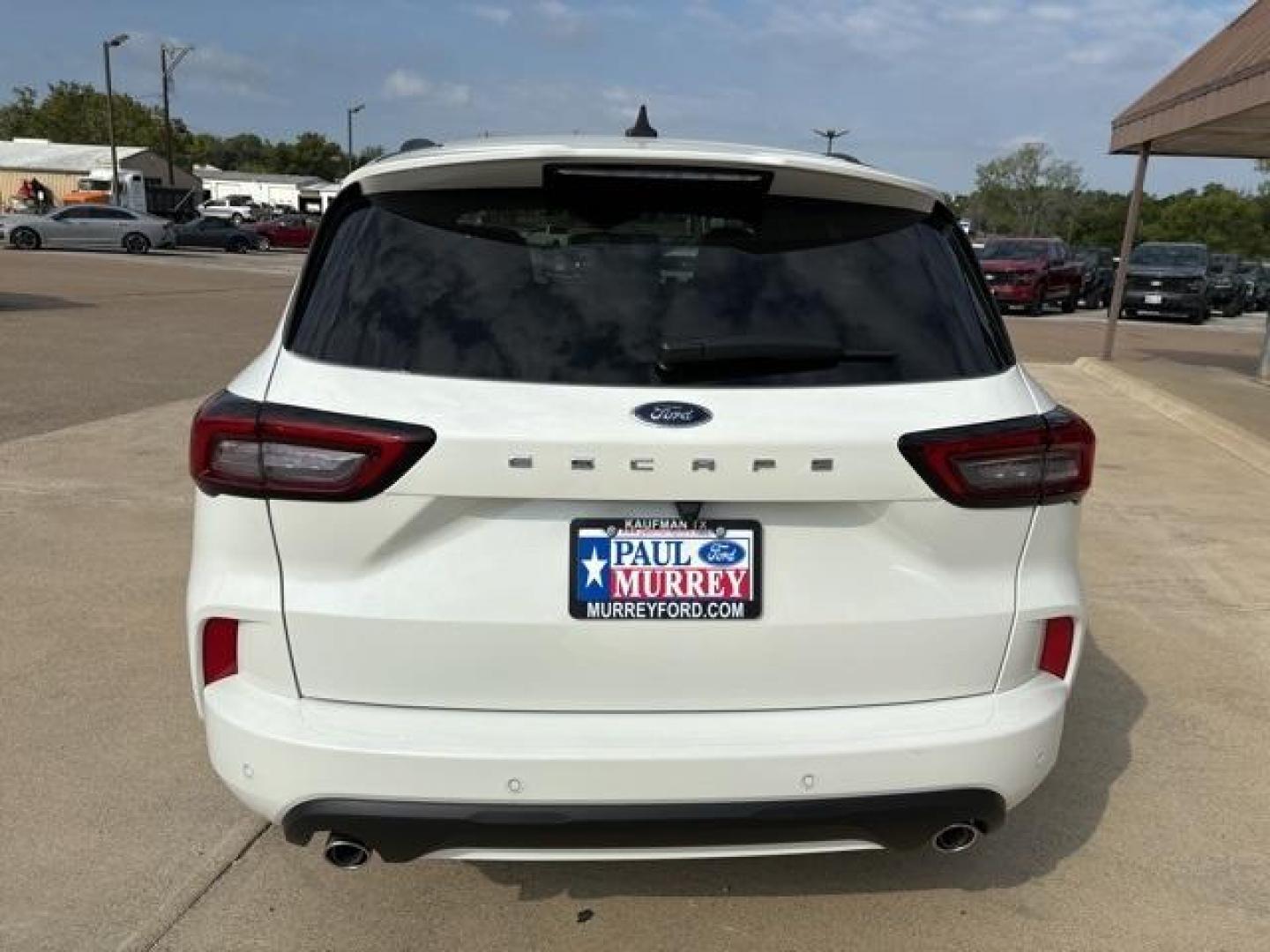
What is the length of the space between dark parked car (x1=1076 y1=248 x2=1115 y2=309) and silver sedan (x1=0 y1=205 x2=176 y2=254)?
28257 mm

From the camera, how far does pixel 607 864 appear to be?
2996 millimetres

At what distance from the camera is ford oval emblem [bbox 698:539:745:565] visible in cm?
222

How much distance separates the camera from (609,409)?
2.18 metres

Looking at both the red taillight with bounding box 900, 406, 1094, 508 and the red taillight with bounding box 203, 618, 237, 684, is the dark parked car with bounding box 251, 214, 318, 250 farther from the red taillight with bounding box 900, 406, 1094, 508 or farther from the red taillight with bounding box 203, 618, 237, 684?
the red taillight with bounding box 900, 406, 1094, 508

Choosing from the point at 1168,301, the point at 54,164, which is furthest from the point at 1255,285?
the point at 54,164

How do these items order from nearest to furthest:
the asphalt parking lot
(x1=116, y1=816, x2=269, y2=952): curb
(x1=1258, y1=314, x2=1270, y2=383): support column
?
(x1=116, y1=816, x2=269, y2=952): curb, the asphalt parking lot, (x1=1258, y1=314, x2=1270, y2=383): support column

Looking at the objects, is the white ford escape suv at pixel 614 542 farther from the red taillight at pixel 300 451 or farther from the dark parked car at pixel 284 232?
the dark parked car at pixel 284 232

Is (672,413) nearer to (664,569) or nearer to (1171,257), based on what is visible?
(664,569)

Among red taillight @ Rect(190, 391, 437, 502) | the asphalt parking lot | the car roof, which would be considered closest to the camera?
red taillight @ Rect(190, 391, 437, 502)

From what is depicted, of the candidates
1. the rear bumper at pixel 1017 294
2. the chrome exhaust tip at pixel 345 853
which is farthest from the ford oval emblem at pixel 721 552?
the rear bumper at pixel 1017 294

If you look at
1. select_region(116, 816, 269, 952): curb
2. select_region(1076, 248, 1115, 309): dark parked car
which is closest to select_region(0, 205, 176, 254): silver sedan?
select_region(1076, 248, 1115, 309): dark parked car

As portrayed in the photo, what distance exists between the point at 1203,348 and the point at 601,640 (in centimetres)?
2056

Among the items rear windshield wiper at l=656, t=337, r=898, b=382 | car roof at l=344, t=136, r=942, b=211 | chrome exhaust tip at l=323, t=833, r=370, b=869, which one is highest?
car roof at l=344, t=136, r=942, b=211

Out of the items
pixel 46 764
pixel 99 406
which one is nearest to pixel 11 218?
pixel 99 406
